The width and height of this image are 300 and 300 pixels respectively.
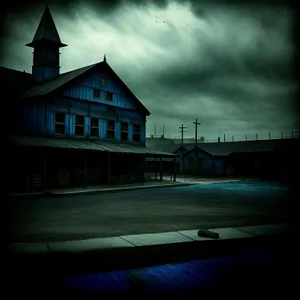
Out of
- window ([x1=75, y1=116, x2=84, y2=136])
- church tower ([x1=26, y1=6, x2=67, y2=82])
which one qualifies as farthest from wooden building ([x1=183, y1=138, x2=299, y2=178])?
church tower ([x1=26, y1=6, x2=67, y2=82])

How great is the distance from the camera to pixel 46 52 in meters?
24.9

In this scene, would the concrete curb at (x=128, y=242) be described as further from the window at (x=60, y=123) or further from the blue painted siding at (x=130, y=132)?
the blue painted siding at (x=130, y=132)

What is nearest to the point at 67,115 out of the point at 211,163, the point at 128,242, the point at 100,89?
the point at 100,89

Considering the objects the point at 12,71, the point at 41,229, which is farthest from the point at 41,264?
the point at 12,71

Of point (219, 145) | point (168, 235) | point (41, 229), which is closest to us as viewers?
point (168, 235)

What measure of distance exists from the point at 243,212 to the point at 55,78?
19.5 meters

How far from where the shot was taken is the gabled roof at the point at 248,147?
4034 cm

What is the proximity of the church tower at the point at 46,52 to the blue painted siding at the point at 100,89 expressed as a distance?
432cm

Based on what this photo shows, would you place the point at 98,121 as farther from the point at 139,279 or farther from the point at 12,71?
the point at 139,279

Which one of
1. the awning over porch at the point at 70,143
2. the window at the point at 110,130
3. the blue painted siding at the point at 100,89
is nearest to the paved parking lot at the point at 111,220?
the awning over porch at the point at 70,143

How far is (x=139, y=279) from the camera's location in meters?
4.24

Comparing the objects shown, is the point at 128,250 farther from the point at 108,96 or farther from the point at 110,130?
the point at 108,96

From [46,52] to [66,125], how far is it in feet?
25.3

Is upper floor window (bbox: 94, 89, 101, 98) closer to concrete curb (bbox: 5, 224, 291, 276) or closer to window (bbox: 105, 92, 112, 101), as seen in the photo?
window (bbox: 105, 92, 112, 101)
